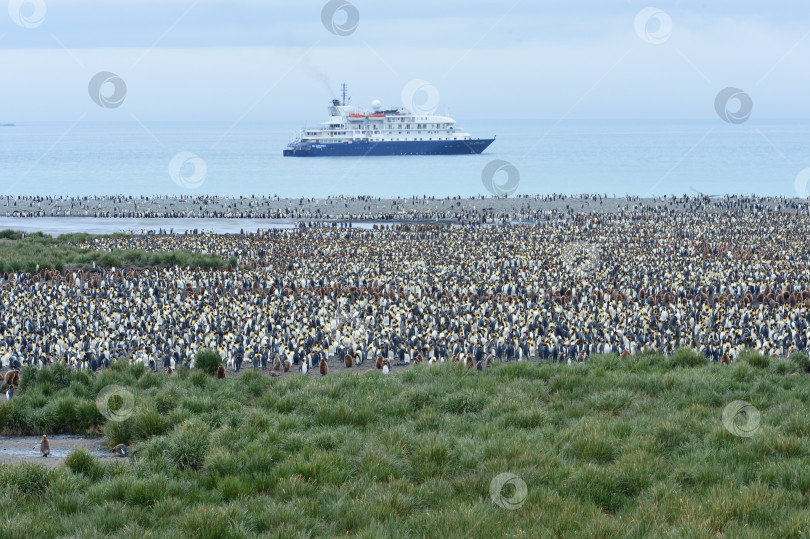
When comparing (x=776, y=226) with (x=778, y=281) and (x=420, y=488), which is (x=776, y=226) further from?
(x=420, y=488)

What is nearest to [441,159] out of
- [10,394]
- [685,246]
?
[685,246]

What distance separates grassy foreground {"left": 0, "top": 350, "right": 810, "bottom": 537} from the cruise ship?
104077 millimetres

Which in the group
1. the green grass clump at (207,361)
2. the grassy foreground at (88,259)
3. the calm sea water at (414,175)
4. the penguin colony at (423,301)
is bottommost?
the green grass clump at (207,361)

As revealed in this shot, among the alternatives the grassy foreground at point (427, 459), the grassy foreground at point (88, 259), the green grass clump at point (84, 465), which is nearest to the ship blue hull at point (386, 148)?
the grassy foreground at point (88, 259)

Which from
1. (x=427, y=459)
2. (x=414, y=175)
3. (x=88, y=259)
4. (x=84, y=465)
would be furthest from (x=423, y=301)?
(x=414, y=175)

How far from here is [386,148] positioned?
4545 inches

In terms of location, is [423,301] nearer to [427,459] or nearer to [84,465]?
[427,459]

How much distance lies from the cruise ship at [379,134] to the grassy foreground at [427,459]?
10408 cm

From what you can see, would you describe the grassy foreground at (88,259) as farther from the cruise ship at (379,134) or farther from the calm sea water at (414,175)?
the cruise ship at (379,134)

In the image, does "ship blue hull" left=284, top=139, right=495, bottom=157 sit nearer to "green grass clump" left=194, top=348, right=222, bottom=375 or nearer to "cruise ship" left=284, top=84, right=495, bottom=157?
"cruise ship" left=284, top=84, right=495, bottom=157

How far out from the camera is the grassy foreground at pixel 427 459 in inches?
245

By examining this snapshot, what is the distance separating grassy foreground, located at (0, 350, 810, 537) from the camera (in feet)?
20.4

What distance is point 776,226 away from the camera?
1518 inches

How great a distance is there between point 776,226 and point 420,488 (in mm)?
36835
